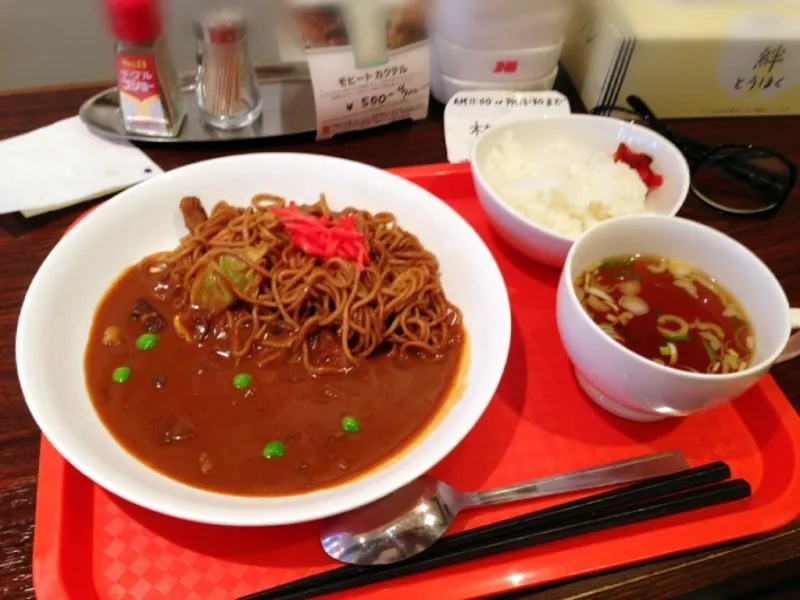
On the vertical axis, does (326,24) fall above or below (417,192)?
above

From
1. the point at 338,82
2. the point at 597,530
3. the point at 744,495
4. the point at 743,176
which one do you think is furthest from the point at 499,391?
the point at 743,176

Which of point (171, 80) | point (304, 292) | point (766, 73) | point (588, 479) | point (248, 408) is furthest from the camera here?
point (766, 73)

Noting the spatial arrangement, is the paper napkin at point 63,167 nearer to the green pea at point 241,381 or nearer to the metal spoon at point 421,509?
the green pea at point 241,381

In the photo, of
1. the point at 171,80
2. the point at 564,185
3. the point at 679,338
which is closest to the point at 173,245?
the point at 171,80

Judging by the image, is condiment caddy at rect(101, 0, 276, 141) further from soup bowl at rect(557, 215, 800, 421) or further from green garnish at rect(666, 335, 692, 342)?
green garnish at rect(666, 335, 692, 342)

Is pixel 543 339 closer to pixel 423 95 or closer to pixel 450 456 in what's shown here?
pixel 450 456

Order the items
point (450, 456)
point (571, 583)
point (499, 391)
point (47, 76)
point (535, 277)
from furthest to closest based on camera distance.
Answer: point (47, 76) → point (535, 277) → point (499, 391) → point (450, 456) → point (571, 583)

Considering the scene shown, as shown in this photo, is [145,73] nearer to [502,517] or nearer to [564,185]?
[564,185]
